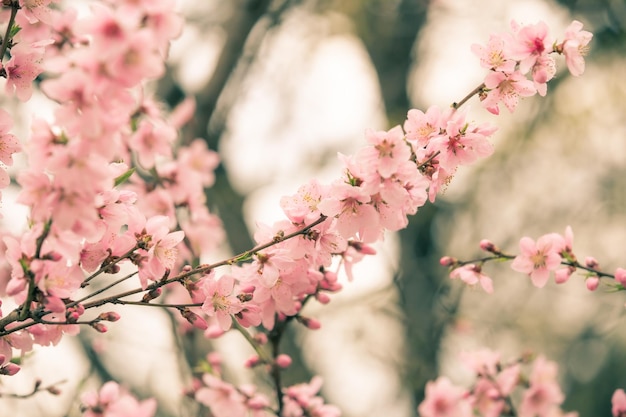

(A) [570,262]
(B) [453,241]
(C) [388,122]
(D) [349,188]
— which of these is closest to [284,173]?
(C) [388,122]

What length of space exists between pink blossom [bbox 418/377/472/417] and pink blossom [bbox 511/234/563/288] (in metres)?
1.15

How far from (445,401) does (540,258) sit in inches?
48.9

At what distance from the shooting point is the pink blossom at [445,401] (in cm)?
306

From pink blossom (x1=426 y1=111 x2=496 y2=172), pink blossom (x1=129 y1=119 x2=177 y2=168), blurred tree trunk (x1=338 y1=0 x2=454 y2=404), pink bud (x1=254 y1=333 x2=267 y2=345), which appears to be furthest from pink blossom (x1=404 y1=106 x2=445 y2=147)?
blurred tree trunk (x1=338 y1=0 x2=454 y2=404)

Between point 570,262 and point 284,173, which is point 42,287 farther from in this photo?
point 284,173

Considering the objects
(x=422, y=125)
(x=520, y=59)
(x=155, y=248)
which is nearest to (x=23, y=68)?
(x=155, y=248)

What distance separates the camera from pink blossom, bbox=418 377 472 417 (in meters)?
3.06

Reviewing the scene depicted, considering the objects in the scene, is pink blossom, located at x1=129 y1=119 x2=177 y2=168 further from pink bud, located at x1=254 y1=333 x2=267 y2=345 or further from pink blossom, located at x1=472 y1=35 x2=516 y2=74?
pink blossom, located at x1=472 y1=35 x2=516 y2=74

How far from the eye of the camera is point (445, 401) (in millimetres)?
3092

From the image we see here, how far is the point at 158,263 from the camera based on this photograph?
5.32ft

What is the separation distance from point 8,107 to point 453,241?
3997mm

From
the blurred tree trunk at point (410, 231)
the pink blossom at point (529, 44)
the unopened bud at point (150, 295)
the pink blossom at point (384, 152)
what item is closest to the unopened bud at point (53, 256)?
the unopened bud at point (150, 295)

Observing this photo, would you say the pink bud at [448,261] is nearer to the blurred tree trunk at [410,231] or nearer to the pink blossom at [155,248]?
the pink blossom at [155,248]

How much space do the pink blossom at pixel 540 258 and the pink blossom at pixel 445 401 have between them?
1150 mm
